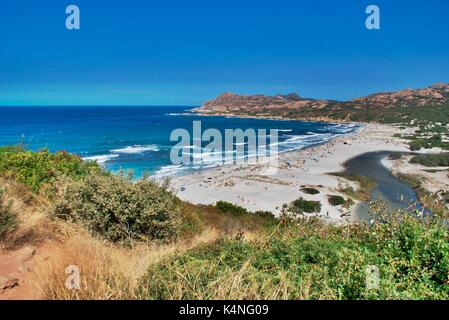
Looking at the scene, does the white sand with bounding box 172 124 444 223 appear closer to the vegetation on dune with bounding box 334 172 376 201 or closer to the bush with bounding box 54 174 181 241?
the vegetation on dune with bounding box 334 172 376 201

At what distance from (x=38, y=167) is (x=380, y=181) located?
104ft

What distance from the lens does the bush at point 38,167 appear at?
360 inches

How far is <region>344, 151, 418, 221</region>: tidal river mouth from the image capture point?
82.8 ft

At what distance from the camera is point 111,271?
3.50 m

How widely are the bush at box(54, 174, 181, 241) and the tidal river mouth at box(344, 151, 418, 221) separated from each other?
16.8 m

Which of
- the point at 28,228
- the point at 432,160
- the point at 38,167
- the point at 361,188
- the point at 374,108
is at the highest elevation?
the point at 374,108

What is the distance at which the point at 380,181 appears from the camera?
1352 inches

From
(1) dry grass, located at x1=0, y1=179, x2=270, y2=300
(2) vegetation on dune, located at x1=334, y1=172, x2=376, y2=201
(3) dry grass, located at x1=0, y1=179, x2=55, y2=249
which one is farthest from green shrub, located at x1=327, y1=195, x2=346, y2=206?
(3) dry grass, located at x1=0, y1=179, x2=55, y2=249

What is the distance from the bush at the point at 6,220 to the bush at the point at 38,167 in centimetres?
Result: 330

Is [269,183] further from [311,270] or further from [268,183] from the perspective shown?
[311,270]

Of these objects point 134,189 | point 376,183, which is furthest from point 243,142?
point 134,189

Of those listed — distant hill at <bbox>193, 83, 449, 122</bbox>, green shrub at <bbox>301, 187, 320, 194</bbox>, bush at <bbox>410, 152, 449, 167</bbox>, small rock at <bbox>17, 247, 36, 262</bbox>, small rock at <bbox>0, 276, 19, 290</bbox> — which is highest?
distant hill at <bbox>193, 83, 449, 122</bbox>

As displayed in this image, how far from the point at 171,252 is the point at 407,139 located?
232 feet

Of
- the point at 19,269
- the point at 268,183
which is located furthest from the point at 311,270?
the point at 268,183
